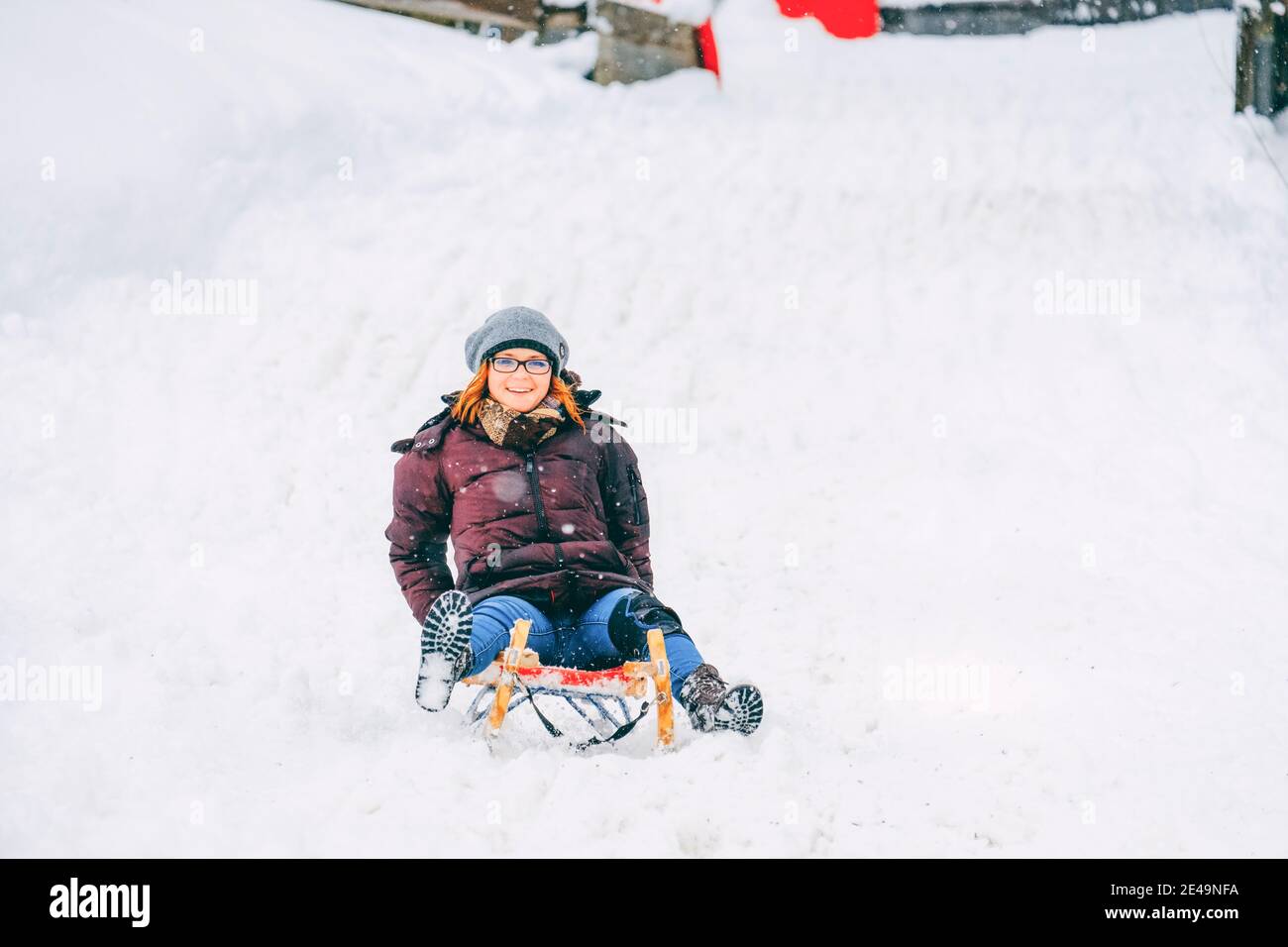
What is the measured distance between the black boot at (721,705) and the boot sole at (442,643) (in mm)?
673

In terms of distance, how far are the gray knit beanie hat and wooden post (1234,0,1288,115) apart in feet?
24.2

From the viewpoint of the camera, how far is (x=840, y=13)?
10242 millimetres

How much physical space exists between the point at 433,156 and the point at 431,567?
15.2ft

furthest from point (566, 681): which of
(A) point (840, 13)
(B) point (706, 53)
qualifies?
(A) point (840, 13)

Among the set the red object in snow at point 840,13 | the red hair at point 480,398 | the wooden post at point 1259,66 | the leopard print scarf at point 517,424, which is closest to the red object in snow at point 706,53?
the red object in snow at point 840,13

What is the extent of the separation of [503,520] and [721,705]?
2.98 feet

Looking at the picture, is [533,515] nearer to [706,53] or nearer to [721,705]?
[721,705]

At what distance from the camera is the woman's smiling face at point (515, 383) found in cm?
365

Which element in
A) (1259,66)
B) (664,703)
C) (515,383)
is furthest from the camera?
(1259,66)

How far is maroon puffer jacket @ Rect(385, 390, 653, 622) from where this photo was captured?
3523 mm

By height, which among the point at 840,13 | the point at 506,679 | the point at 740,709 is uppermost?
the point at 840,13

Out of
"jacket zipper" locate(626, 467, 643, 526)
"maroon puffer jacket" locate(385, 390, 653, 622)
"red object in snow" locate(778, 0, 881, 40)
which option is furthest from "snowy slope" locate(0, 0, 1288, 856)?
"jacket zipper" locate(626, 467, 643, 526)

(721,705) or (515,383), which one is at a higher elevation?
(515,383)
